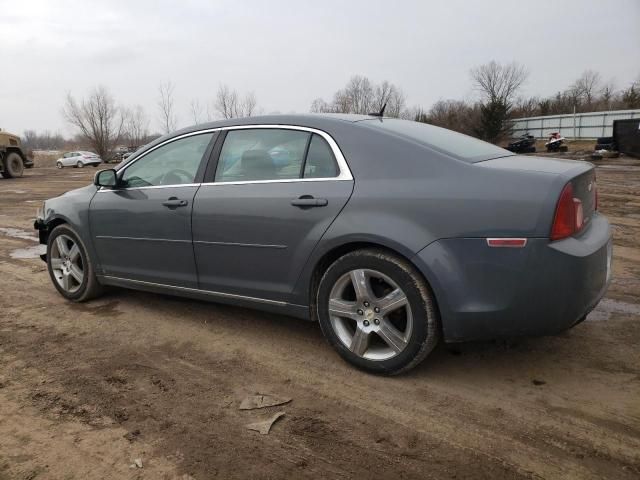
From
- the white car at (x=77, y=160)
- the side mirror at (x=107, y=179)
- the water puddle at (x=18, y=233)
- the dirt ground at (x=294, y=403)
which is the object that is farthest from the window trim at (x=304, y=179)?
the white car at (x=77, y=160)

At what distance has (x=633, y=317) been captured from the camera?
3.89 meters

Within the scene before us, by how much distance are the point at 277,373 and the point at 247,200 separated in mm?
1139

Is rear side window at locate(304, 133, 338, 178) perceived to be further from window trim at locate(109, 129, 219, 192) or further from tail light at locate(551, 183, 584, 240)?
tail light at locate(551, 183, 584, 240)

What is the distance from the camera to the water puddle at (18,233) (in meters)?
8.25

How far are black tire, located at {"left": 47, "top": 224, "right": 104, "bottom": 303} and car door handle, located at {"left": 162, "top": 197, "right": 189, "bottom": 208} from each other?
46.2 inches

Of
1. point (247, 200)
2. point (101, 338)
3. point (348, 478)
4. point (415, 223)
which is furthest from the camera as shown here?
point (101, 338)

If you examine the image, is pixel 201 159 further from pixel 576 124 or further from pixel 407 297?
pixel 576 124

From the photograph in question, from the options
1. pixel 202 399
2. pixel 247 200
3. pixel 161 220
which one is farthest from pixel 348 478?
pixel 161 220

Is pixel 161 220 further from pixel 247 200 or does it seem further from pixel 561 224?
pixel 561 224

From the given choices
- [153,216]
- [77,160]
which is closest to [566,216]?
[153,216]

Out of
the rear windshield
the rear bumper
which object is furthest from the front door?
the rear bumper

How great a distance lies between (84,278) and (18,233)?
506 centimetres

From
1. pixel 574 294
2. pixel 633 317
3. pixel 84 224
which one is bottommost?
pixel 633 317

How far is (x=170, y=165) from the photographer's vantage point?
403 cm
